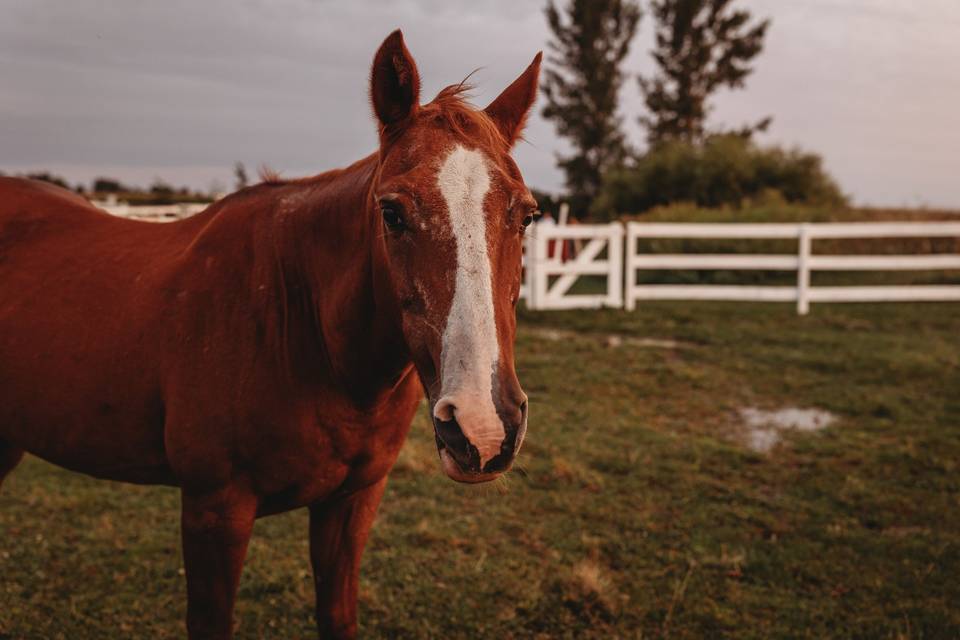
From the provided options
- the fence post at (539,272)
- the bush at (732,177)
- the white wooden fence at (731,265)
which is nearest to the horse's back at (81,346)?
the fence post at (539,272)

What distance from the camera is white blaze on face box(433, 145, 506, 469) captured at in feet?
5.42

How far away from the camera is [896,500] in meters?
4.81

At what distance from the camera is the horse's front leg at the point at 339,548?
2727mm

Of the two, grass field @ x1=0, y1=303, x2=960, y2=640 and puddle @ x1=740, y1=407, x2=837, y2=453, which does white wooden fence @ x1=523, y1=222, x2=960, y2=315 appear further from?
puddle @ x1=740, y1=407, x2=837, y2=453

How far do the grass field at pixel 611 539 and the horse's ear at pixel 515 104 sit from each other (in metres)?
1.13

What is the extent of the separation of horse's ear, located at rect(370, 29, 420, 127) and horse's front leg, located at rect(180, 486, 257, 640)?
1.25 meters

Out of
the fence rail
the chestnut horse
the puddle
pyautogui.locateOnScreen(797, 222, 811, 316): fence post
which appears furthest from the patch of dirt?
the chestnut horse

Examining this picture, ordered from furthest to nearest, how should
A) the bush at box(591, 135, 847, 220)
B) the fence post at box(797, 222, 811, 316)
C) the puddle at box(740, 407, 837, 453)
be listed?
1. the bush at box(591, 135, 847, 220)
2. the fence post at box(797, 222, 811, 316)
3. the puddle at box(740, 407, 837, 453)

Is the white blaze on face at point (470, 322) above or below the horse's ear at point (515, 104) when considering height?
below

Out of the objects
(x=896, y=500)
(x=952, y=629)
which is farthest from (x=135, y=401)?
(x=896, y=500)

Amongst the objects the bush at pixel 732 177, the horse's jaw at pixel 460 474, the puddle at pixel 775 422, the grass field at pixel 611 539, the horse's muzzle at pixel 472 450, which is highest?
the bush at pixel 732 177

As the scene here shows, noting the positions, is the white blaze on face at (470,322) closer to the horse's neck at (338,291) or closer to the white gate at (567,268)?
the horse's neck at (338,291)

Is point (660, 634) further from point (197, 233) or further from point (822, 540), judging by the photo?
point (197, 233)

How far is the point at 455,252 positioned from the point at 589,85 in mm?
36099
